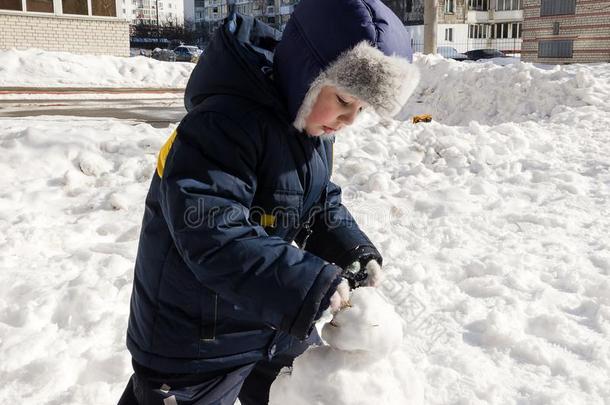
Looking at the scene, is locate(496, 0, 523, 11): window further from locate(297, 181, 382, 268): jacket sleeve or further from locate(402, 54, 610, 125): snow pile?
locate(297, 181, 382, 268): jacket sleeve

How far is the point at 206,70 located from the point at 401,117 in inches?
448

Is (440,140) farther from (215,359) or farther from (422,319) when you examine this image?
(215,359)

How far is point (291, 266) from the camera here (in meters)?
1.33

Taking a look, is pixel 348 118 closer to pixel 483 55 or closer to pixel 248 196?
pixel 248 196

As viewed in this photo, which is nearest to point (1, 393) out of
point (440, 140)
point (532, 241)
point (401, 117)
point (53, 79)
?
point (532, 241)

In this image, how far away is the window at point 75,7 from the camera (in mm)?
22062

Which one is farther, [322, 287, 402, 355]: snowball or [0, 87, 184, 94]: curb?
[0, 87, 184, 94]: curb

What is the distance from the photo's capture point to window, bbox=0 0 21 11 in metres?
21.0

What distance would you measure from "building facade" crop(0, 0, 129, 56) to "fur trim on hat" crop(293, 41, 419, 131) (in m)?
22.8

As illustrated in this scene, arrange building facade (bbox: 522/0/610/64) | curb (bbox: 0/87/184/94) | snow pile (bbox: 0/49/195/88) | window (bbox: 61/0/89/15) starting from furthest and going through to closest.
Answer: building facade (bbox: 522/0/610/64) → window (bbox: 61/0/89/15) → snow pile (bbox: 0/49/195/88) → curb (bbox: 0/87/184/94)

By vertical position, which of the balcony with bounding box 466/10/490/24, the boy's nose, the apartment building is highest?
the apartment building

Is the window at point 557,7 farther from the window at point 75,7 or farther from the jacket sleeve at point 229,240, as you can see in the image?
the jacket sleeve at point 229,240

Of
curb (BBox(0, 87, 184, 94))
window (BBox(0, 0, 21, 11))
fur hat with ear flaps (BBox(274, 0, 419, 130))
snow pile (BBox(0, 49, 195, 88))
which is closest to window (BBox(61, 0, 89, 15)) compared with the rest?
window (BBox(0, 0, 21, 11))

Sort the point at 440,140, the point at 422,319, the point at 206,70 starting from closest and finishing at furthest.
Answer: the point at 206,70
the point at 422,319
the point at 440,140
